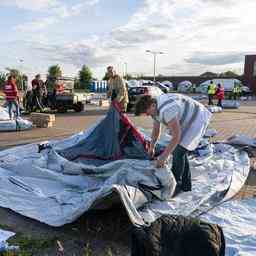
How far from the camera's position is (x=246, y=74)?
5762cm

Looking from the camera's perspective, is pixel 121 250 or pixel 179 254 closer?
pixel 179 254

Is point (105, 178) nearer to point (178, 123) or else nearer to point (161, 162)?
point (161, 162)

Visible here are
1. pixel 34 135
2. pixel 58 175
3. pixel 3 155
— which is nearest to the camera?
pixel 58 175

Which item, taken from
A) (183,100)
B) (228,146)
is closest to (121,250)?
(183,100)

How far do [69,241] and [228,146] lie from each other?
4.97 m

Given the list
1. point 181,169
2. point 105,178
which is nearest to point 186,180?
point 181,169

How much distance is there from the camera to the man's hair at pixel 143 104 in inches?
174

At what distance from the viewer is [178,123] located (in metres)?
4.42

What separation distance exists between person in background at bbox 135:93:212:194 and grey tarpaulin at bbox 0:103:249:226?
255 mm

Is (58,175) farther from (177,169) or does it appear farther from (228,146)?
(228,146)

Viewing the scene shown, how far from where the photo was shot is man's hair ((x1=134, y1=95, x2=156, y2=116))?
441 cm

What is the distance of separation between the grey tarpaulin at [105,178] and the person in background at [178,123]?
0.84 feet

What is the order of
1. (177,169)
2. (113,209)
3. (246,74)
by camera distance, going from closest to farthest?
(113,209)
(177,169)
(246,74)

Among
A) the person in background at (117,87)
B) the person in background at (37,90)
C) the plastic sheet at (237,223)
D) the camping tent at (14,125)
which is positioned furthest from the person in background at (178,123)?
the person in background at (37,90)
